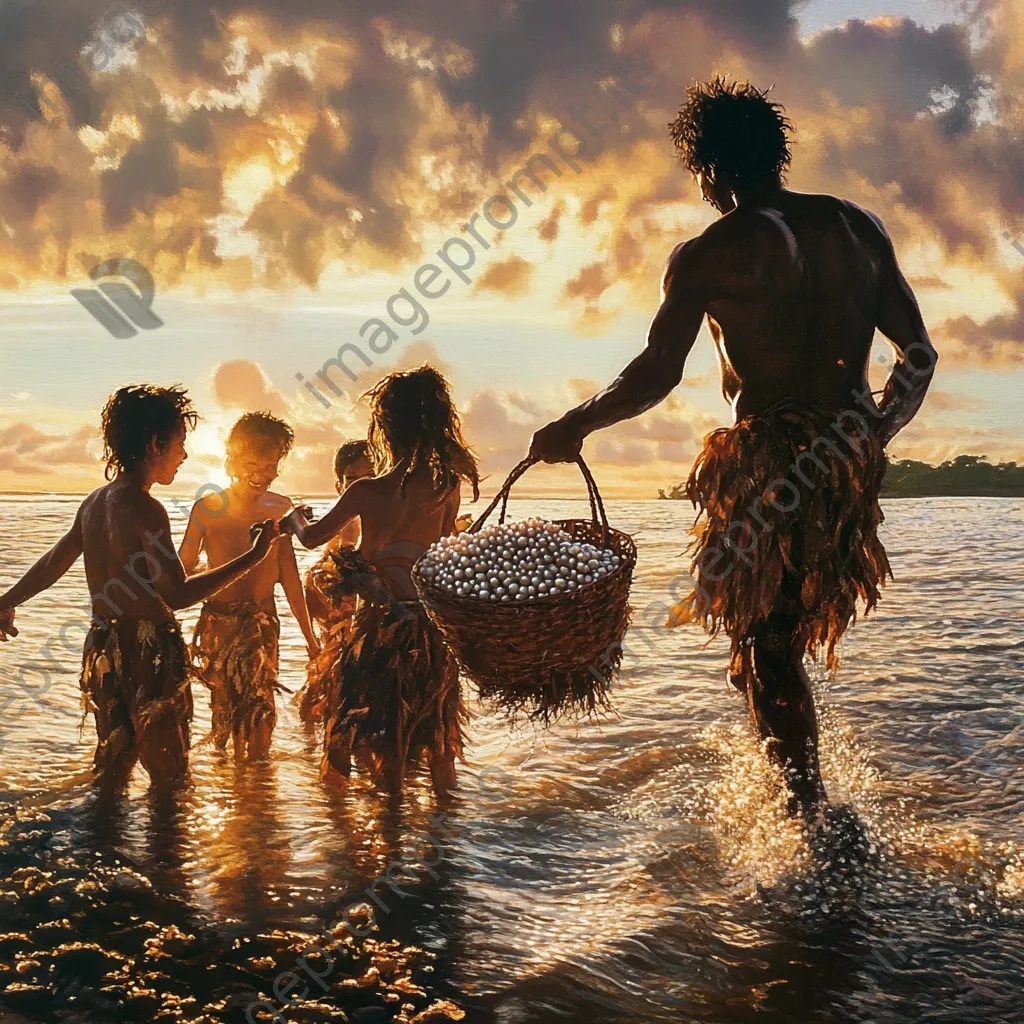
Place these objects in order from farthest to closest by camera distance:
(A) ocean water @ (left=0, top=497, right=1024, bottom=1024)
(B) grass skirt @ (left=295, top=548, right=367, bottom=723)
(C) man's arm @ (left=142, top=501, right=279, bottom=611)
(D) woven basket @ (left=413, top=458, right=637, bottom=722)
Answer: (B) grass skirt @ (left=295, top=548, right=367, bottom=723) → (C) man's arm @ (left=142, top=501, right=279, bottom=611) → (D) woven basket @ (left=413, top=458, right=637, bottom=722) → (A) ocean water @ (left=0, top=497, right=1024, bottom=1024)

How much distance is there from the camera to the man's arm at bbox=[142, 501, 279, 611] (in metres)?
4.11

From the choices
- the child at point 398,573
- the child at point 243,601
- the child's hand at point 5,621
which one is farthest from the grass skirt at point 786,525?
the child's hand at point 5,621

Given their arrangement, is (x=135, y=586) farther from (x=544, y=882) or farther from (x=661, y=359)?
(x=661, y=359)

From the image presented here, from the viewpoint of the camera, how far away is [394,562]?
432 cm

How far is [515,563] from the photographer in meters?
3.36

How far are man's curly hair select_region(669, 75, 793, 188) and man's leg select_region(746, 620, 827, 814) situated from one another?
164 centimetres

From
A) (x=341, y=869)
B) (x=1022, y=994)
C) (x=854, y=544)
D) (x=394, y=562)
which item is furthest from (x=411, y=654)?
(x=1022, y=994)

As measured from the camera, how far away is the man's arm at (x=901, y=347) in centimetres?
383

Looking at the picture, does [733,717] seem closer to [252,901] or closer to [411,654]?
[411,654]

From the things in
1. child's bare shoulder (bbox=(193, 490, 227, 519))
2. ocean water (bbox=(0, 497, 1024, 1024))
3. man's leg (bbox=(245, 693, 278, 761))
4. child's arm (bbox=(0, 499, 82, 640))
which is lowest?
ocean water (bbox=(0, 497, 1024, 1024))

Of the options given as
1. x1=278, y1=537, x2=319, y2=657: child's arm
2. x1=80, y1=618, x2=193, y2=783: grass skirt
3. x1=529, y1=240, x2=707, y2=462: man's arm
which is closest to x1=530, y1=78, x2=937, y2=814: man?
x1=529, y1=240, x2=707, y2=462: man's arm

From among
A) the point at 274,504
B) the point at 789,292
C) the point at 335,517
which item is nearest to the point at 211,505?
the point at 274,504

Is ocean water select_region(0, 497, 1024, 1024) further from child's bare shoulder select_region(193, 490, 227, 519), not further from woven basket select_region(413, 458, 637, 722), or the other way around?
child's bare shoulder select_region(193, 490, 227, 519)

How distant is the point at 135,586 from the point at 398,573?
3.37 ft
